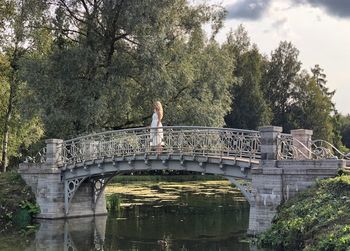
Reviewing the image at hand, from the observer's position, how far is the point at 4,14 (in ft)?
108

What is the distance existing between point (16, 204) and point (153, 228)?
6595mm

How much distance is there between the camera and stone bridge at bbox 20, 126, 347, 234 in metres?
17.4

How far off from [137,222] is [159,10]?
36.3 ft

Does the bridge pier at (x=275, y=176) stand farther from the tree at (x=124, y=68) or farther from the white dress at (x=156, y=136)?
the tree at (x=124, y=68)

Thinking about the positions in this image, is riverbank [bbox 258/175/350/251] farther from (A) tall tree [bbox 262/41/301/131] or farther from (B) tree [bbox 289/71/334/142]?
(A) tall tree [bbox 262/41/301/131]

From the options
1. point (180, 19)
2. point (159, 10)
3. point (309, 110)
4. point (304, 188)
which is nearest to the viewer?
point (304, 188)

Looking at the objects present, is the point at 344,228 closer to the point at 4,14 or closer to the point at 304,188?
the point at 304,188

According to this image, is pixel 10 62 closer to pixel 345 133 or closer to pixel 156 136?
pixel 156 136

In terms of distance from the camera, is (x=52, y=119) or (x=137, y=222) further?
(x=52, y=119)

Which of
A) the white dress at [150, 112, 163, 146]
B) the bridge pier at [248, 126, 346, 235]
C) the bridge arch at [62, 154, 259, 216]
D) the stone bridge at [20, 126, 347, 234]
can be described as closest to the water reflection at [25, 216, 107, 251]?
the stone bridge at [20, 126, 347, 234]

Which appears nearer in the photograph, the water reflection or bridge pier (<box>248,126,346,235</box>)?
bridge pier (<box>248,126,346,235</box>)

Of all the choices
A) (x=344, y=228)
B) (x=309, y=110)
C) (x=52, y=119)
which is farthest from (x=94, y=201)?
(x=309, y=110)

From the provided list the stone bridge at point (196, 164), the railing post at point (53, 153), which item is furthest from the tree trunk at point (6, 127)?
the railing post at point (53, 153)

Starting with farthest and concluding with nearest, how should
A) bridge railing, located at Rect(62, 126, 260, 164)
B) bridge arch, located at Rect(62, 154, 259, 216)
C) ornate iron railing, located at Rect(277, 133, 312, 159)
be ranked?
1. bridge railing, located at Rect(62, 126, 260, 164)
2. bridge arch, located at Rect(62, 154, 259, 216)
3. ornate iron railing, located at Rect(277, 133, 312, 159)
